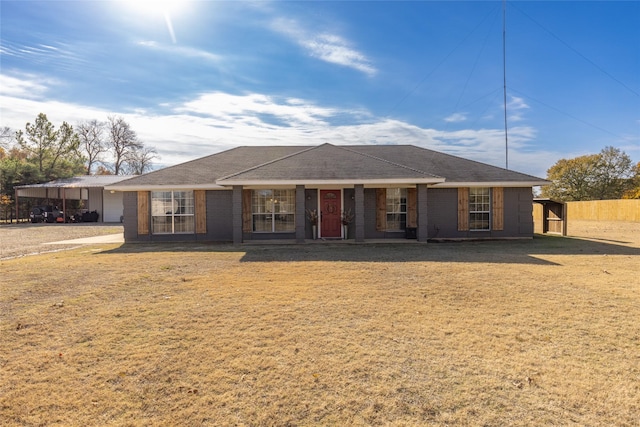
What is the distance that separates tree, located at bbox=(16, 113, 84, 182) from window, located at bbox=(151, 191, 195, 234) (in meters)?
31.2

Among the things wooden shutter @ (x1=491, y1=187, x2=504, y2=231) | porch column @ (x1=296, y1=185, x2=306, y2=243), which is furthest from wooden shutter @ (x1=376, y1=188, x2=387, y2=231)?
wooden shutter @ (x1=491, y1=187, x2=504, y2=231)

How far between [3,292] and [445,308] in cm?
812

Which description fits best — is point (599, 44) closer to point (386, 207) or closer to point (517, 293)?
point (386, 207)

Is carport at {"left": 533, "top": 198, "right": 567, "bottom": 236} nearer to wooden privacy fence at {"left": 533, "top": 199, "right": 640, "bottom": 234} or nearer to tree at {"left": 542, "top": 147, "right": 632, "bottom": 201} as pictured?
wooden privacy fence at {"left": 533, "top": 199, "right": 640, "bottom": 234}

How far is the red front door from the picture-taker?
1493 centimetres

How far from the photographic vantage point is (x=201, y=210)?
1477 cm

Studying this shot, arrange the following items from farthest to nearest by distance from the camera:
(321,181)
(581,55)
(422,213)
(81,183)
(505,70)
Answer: (81,183) < (581,55) < (505,70) < (422,213) < (321,181)

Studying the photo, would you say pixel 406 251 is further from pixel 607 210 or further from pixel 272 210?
pixel 607 210

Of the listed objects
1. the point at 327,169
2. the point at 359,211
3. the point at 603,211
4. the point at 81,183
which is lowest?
the point at 603,211

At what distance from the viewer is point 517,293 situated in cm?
624

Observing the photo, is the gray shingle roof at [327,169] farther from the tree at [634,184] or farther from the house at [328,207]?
the tree at [634,184]

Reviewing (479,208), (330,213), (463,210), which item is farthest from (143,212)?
(479,208)

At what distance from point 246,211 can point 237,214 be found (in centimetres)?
109

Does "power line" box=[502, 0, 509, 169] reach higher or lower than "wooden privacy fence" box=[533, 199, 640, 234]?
higher
